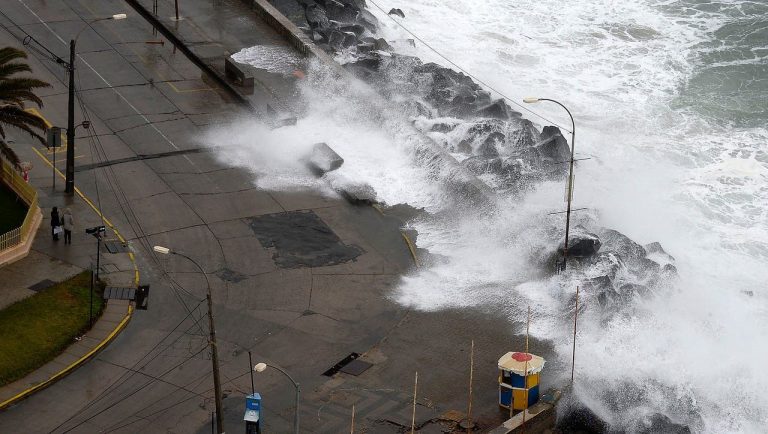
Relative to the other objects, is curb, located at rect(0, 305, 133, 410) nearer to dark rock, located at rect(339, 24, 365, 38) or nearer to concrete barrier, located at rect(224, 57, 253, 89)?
concrete barrier, located at rect(224, 57, 253, 89)

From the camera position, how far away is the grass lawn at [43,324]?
127ft

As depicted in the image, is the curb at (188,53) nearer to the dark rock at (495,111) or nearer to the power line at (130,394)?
the dark rock at (495,111)

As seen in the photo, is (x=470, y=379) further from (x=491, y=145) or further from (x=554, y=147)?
(x=554, y=147)

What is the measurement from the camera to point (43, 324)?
40750mm

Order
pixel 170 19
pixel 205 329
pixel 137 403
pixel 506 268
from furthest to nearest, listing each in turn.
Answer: pixel 170 19
pixel 506 268
pixel 205 329
pixel 137 403

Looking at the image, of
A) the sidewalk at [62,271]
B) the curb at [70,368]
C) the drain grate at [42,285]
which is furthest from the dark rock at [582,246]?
the drain grate at [42,285]

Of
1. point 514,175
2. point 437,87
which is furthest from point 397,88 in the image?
point 514,175

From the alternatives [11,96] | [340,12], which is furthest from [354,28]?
[11,96]

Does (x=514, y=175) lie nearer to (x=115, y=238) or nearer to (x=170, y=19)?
(x=115, y=238)

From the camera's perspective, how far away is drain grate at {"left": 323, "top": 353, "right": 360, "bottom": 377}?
3944 centimetres

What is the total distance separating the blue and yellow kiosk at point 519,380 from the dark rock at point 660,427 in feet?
10.5

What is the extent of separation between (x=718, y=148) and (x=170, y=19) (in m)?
29.0

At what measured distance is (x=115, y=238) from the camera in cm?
4641

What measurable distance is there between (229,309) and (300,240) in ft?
18.3
